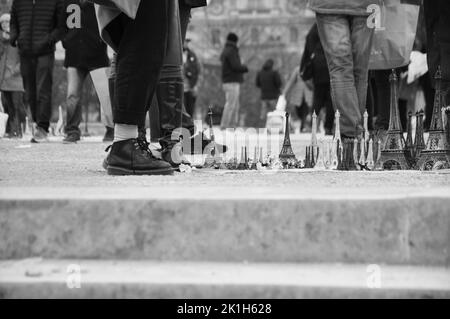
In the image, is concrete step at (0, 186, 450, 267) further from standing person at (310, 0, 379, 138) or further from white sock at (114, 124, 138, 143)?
standing person at (310, 0, 379, 138)

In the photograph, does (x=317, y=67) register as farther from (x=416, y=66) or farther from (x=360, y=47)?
(x=360, y=47)

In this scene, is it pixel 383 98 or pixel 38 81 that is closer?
pixel 383 98

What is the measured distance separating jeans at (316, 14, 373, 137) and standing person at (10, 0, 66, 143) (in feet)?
15.8

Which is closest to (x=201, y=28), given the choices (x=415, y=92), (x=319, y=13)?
(x=415, y=92)

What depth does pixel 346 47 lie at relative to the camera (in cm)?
525

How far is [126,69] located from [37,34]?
6.59 metres

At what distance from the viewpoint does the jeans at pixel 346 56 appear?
5.17 metres

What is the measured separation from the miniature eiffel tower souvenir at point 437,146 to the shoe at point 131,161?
168cm


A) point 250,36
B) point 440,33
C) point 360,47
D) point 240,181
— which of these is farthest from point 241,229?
point 250,36

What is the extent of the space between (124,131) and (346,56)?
8.00 ft

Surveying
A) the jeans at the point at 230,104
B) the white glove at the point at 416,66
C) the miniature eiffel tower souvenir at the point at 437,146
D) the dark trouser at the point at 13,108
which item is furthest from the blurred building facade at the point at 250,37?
the miniature eiffel tower souvenir at the point at 437,146

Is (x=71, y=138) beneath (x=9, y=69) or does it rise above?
beneath

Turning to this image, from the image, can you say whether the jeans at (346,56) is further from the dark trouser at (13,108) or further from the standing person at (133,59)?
the dark trouser at (13,108)
